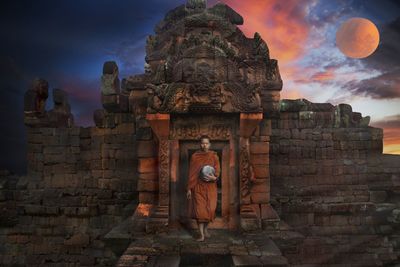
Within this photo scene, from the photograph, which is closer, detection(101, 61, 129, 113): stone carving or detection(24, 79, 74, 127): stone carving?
detection(101, 61, 129, 113): stone carving

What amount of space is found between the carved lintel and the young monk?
937 mm

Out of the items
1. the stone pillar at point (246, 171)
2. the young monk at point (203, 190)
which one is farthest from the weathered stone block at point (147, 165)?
the stone pillar at point (246, 171)

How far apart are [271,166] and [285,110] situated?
6.00ft

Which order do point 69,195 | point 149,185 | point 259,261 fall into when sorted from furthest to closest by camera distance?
point 69,195 < point 149,185 < point 259,261

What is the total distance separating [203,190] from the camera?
7.30 meters

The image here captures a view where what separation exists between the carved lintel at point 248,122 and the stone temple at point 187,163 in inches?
2.0

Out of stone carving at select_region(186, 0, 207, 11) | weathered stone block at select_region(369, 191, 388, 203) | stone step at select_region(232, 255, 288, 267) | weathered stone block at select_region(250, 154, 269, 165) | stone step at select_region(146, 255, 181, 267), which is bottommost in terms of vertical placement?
stone step at select_region(146, 255, 181, 267)

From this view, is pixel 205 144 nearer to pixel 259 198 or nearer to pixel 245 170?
pixel 245 170

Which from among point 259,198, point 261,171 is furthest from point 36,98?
point 259,198

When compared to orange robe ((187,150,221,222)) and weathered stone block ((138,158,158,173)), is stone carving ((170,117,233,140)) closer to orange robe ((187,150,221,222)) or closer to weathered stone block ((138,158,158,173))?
orange robe ((187,150,221,222))

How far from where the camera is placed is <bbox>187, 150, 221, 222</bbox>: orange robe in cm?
721

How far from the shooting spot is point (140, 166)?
8320 millimetres

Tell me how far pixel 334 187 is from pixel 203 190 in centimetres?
563

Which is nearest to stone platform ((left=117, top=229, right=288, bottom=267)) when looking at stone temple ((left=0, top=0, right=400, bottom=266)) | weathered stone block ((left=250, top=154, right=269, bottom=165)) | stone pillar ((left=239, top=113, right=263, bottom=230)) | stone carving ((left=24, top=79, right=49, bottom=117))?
stone pillar ((left=239, top=113, right=263, bottom=230))
